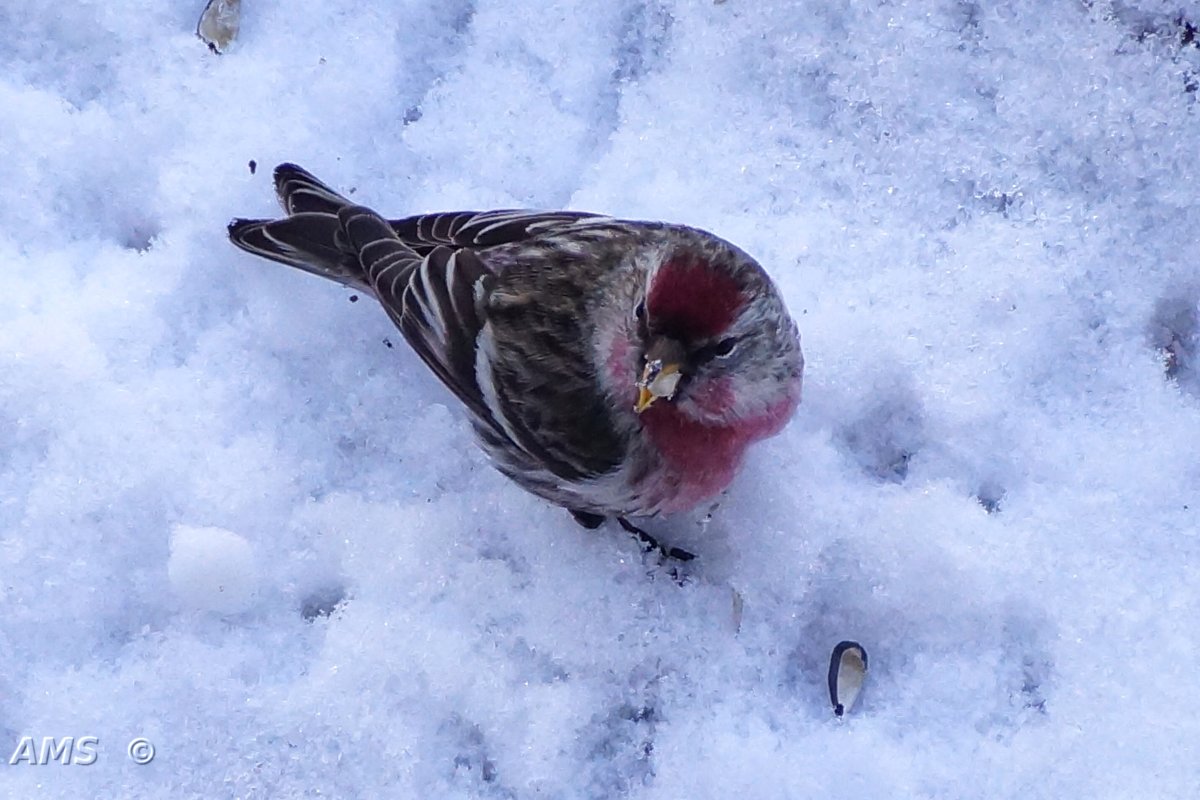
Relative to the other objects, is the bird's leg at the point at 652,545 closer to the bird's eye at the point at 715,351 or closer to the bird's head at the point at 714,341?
the bird's head at the point at 714,341

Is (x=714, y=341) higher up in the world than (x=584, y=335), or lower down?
higher up

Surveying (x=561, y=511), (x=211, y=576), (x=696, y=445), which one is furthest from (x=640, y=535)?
(x=211, y=576)

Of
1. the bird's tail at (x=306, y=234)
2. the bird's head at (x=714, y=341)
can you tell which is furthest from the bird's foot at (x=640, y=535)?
the bird's tail at (x=306, y=234)

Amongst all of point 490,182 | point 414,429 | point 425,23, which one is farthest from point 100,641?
point 425,23

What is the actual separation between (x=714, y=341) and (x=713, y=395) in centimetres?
13

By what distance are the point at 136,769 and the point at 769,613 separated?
1.47 meters

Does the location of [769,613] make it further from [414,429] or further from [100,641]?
[100,641]

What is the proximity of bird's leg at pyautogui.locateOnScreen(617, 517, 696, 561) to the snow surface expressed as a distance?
32mm

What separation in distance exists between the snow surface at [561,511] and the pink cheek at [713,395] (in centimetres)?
50

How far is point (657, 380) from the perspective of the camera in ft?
6.37

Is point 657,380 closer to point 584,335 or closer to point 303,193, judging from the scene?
point 584,335

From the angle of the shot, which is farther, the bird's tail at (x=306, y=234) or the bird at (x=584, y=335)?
the bird's tail at (x=306, y=234)

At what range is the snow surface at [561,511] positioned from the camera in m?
2.35

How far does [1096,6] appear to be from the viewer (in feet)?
9.05
